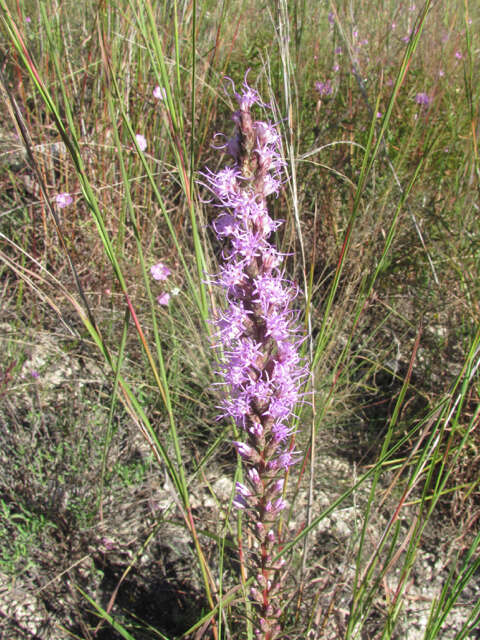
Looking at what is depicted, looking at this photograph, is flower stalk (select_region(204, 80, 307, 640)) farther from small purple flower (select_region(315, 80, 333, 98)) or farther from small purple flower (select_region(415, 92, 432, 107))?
small purple flower (select_region(415, 92, 432, 107))

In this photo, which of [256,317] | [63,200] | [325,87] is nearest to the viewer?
[256,317]

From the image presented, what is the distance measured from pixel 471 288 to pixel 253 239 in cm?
155

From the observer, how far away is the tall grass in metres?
1.55

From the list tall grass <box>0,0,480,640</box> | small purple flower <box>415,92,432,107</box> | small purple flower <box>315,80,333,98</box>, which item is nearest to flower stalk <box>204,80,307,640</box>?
→ tall grass <box>0,0,480,640</box>

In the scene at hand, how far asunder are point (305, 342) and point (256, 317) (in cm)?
100

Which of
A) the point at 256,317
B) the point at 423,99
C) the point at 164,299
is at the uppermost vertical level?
the point at 423,99

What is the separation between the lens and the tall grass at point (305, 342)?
1.55 m

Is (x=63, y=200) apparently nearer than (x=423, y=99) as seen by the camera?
Yes

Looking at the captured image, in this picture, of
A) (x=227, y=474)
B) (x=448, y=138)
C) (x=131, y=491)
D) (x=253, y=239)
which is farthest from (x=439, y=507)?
(x=448, y=138)

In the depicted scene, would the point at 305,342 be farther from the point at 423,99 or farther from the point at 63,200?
the point at 423,99

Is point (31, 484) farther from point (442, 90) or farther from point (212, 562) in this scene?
point (442, 90)

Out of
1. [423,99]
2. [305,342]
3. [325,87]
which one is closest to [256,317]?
[305,342]

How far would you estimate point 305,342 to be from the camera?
1988 mm

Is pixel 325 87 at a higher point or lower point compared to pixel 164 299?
higher
